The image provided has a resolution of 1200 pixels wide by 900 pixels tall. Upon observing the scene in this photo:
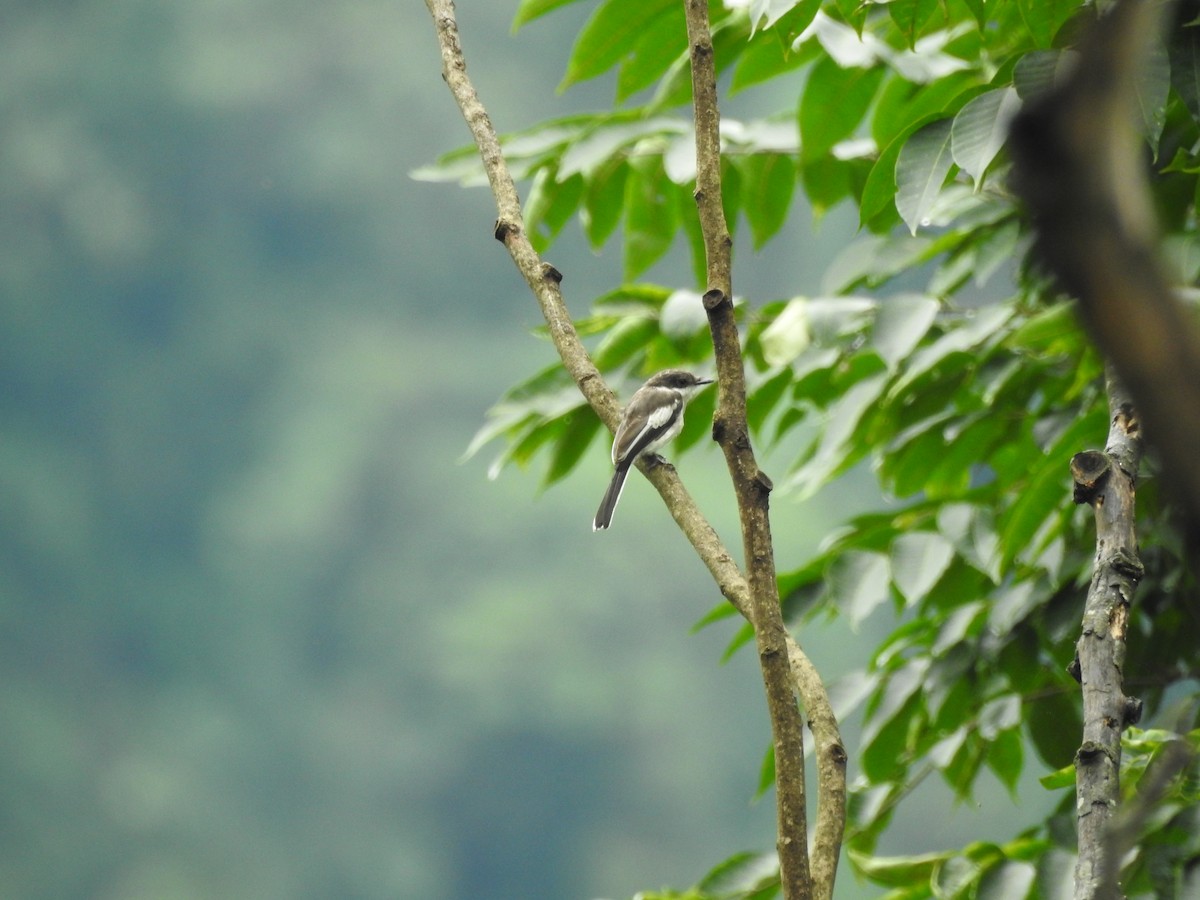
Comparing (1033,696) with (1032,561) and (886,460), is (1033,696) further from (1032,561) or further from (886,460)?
(886,460)

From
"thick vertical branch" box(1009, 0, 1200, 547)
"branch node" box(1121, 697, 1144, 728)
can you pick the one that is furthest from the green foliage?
"thick vertical branch" box(1009, 0, 1200, 547)

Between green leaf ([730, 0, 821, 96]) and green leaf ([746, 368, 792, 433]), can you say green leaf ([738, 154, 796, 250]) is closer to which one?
green leaf ([730, 0, 821, 96])

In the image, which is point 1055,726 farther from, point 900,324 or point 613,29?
point 613,29

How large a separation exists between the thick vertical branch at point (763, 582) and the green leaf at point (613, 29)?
5.39 feet

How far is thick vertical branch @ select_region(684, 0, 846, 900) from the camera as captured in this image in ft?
6.37

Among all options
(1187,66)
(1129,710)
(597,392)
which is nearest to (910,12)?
(1187,66)

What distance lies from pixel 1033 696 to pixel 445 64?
7.40 ft

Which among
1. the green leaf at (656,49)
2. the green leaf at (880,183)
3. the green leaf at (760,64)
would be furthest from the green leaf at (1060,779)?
the green leaf at (656,49)

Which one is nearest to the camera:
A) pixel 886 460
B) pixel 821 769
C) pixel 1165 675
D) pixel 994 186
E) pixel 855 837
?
pixel 821 769

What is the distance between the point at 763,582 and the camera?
204 centimetres

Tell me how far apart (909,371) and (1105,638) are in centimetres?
199

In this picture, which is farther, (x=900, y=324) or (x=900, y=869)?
(x=900, y=324)

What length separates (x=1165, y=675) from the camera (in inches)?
135

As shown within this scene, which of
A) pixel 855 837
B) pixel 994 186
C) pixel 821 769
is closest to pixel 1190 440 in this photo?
pixel 821 769
